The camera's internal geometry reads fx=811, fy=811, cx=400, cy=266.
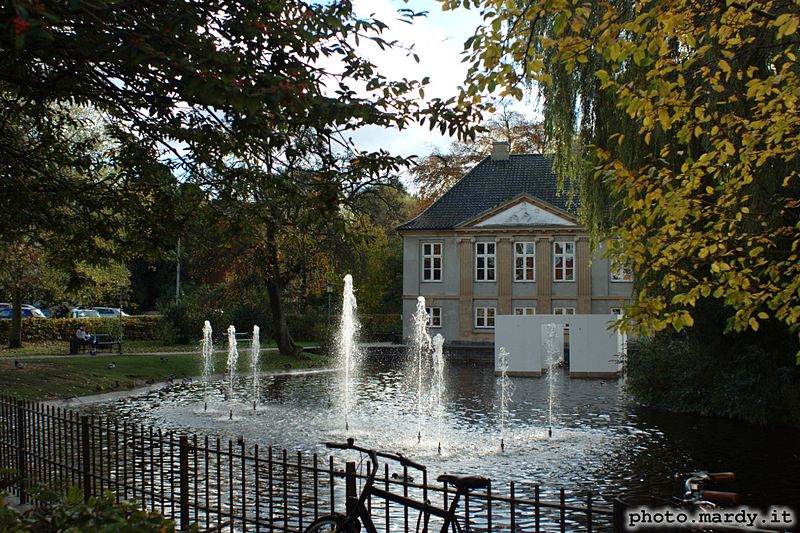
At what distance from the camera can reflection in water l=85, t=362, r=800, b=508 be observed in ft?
40.4

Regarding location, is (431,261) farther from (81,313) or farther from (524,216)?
(81,313)

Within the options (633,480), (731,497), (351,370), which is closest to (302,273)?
(351,370)

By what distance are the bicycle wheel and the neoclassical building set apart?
42090 mm

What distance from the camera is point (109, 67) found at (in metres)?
7.39

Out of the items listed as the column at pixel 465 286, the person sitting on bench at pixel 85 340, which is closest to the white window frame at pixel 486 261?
the column at pixel 465 286

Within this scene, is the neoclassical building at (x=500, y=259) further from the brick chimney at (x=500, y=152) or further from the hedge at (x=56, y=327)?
the hedge at (x=56, y=327)

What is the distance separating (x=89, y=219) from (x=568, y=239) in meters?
40.5

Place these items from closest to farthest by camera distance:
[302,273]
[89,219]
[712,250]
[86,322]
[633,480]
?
1. [712,250]
2. [89,219]
3. [633,480]
4. [302,273]
5. [86,322]

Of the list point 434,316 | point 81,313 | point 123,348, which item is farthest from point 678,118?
point 81,313

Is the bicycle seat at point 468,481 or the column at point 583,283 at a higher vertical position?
the column at point 583,283

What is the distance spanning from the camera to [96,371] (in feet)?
87.5

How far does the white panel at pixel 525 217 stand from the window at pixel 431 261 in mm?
3353

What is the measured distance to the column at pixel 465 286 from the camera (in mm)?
48812

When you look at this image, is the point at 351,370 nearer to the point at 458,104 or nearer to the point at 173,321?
the point at 173,321
